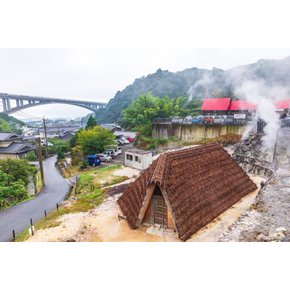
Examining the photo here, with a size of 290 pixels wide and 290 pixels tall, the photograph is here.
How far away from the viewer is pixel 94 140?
46.1 ft

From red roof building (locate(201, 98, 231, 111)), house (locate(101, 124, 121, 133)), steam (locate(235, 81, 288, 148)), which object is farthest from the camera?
house (locate(101, 124, 121, 133))

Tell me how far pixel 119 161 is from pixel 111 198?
252 inches

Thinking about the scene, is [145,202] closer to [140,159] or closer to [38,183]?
[140,159]

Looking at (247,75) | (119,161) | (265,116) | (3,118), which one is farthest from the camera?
(119,161)

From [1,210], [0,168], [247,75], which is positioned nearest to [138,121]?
[247,75]

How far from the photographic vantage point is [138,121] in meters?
14.0

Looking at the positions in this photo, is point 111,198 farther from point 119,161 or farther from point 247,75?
point 247,75

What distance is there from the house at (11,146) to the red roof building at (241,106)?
1044 centimetres

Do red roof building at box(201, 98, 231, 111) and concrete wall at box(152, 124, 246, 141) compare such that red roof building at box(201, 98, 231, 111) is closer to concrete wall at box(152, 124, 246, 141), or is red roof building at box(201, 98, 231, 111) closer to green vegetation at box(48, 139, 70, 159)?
concrete wall at box(152, 124, 246, 141)

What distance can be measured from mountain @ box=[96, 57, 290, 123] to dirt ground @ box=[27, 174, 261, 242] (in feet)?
20.9

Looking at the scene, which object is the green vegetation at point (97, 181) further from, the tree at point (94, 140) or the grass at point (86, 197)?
the tree at point (94, 140)

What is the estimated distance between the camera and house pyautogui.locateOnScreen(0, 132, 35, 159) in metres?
9.52

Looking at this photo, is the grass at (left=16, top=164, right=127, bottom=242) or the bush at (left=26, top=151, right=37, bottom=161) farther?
the bush at (left=26, top=151, right=37, bottom=161)

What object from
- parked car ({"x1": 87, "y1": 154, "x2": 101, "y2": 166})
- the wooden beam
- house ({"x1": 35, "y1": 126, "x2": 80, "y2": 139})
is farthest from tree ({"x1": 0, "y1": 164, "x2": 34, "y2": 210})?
house ({"x1": 35, "y1": 126, "x2": 80, "y2": 139})
